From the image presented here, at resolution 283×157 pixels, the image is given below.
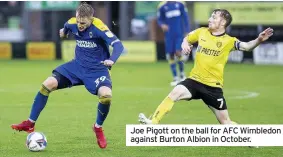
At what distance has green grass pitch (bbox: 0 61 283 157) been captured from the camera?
10.1 m

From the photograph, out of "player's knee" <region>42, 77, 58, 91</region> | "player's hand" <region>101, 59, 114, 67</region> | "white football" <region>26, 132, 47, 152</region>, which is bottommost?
"white football" <region>26, 132, 47, 152</region>

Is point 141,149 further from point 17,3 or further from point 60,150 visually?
point 17,3

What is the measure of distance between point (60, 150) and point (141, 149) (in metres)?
1.06

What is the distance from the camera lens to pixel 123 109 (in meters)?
15.1

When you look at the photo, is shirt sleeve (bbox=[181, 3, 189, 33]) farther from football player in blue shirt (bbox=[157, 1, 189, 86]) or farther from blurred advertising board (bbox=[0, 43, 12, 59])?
blurred advertising board (bbox=[0, 43, 12, 59])

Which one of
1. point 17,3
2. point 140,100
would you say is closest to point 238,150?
point 140,100

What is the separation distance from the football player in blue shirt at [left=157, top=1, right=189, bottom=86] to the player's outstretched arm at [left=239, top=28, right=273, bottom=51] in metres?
10.5

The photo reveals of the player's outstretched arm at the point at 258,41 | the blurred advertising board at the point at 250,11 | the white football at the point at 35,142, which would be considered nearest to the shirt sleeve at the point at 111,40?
the white football at the point at 35,142

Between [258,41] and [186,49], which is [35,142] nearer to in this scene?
[186,49]

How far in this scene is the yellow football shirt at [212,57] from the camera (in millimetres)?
10320

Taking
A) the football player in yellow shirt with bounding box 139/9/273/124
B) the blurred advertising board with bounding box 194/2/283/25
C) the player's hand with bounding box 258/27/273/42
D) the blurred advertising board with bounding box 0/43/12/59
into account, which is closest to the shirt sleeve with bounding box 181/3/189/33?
the blurred advertising board with bounding box 194/2/283/25

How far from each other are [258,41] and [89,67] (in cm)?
232

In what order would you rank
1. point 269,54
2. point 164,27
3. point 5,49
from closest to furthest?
point 164,27, point 269,54, point 5,49

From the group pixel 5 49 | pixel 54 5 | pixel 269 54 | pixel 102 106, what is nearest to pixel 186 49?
pixel 102 106
